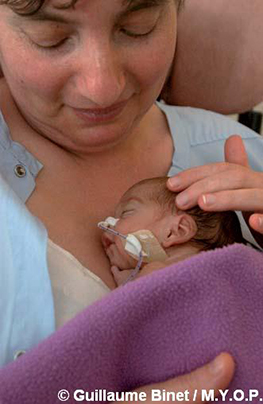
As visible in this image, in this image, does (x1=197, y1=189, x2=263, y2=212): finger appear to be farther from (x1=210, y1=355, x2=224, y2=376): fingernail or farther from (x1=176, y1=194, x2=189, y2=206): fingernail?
(x1=210, y1=355, x2=224, y2=376): fingernail

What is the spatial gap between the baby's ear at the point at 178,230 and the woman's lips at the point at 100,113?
185 mm

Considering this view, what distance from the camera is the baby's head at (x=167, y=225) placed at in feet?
3.25

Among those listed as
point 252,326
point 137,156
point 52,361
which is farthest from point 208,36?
point 52,361

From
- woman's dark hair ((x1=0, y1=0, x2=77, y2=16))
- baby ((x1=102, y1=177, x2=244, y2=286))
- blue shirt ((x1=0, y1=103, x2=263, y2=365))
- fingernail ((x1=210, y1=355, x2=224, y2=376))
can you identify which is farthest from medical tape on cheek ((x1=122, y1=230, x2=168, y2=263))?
woman's dark hair ((x1=0, y1=0, x2=77, y2=16))

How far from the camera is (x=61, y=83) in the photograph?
0.91 m

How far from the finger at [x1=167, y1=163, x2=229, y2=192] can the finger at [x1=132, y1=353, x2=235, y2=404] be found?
1.03ft

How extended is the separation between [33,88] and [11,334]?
352 millimetres

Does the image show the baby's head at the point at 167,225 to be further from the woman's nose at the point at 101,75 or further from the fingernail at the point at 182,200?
the woman's nose at the point at 101,75

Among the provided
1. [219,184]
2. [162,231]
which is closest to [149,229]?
[162,231]

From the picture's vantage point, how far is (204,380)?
2.52ft

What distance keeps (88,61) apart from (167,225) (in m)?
0.29

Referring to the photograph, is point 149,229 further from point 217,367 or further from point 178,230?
point 217,367

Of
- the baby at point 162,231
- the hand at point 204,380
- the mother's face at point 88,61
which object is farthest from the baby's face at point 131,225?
the hand at point 204,380

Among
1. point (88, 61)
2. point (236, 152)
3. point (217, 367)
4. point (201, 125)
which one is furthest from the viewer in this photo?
point (201, 125)
